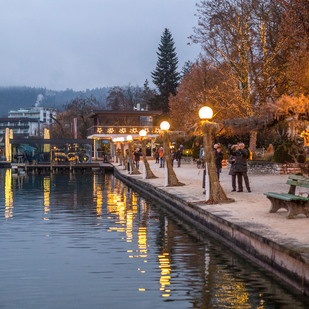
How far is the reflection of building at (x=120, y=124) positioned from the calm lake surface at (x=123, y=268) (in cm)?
6735

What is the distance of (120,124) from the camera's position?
96062 mm

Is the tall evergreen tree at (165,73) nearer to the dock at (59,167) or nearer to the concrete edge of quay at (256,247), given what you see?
the dock at (59,167)

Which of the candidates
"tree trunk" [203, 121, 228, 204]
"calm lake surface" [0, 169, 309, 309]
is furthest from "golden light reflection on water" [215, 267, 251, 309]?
"tree trunk" [203, 121, 228, 204]

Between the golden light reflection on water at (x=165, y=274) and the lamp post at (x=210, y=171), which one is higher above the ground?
the lamp post at (x=210, y=171)

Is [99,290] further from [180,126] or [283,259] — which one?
[180,126]

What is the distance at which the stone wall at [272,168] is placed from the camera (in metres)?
35.5

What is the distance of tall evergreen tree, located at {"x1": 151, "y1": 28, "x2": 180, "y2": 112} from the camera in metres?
115

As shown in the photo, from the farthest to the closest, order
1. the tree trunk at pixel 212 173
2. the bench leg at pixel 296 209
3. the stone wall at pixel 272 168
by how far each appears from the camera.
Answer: the stone wall at pixel 272 168
the tree trunk at pixel 212 173
the bench leg at pixel 296 209

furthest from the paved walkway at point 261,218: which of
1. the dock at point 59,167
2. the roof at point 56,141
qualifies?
the roof at point 56,141

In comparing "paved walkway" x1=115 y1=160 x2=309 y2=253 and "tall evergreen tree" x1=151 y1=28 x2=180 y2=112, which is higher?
"tall evergreen tree" x1=151 y1=28 x2=180 y2=112

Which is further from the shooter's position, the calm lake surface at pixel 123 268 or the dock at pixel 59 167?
the dock at pixel 59 167

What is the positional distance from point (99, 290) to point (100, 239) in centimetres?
573

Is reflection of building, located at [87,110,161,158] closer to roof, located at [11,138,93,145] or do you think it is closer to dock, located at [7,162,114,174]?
roof, located at [11,138,93,145]

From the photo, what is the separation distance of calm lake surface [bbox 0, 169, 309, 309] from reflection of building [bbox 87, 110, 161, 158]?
67.3 metres
